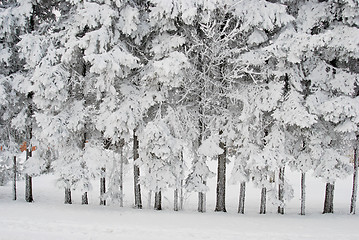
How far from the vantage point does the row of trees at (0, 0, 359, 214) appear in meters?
12.0

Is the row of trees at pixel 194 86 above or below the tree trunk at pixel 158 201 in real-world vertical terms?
above

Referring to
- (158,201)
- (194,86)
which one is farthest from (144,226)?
(194,86)

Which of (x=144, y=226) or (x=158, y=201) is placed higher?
(x=144, y=226)

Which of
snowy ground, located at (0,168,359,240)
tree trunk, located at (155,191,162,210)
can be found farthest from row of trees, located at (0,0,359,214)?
tree trunk, located at (155,191,162,210)

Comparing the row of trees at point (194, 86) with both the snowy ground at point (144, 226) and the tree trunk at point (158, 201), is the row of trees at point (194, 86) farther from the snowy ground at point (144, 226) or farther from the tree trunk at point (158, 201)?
the tree trunk at point (158, 201)

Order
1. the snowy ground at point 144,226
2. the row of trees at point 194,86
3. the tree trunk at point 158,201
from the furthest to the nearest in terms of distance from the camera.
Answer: the tree trunk at point 158,201
the row of trees at point 194,86
the snowy ground at point 144,226

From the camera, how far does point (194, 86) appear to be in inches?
525

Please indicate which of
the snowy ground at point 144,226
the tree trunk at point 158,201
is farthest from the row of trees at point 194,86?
the tree trunk at point 158,201

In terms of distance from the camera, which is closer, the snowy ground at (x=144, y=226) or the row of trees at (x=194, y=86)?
the snowy ground at (x=144, y=226)

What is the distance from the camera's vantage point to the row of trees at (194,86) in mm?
11961

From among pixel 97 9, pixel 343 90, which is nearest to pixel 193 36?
pixel 97 9

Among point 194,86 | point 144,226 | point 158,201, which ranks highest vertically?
point 194,86

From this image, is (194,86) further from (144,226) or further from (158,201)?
(144,226)

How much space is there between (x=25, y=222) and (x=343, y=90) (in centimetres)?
1230
